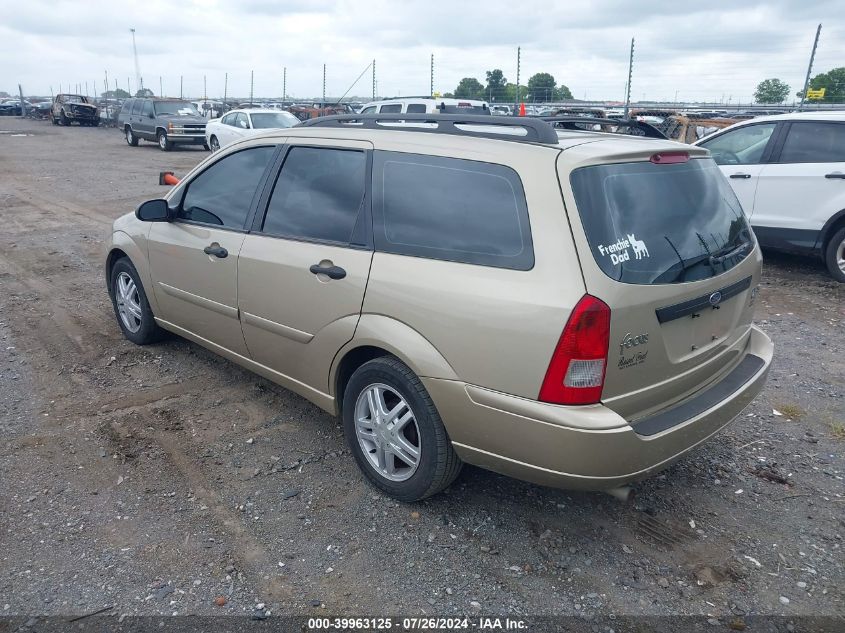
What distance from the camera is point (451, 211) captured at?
314cm

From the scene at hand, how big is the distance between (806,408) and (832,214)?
375 cm

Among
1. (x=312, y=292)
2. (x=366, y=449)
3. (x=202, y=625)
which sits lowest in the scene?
(x=202, y=625)

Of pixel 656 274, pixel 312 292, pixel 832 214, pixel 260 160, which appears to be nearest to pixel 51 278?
pixel 260 160

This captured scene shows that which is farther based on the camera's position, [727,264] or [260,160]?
[260,160]

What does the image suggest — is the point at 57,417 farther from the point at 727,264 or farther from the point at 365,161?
the point at 727,264

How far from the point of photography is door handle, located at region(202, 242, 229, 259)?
→ 13.8ft

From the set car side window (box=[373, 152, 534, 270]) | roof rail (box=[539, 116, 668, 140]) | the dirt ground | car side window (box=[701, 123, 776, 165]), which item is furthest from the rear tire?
car side window (box=[373, 152, 534, 270])

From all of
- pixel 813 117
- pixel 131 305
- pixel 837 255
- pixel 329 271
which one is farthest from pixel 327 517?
pixel 813 117

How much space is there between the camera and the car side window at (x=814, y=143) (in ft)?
24.3

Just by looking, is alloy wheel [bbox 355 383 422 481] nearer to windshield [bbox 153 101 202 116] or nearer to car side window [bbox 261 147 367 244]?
car side window [bbox 261 147 367 244]

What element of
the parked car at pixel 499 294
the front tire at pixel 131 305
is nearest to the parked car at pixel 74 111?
the front tire at pixel 131 305

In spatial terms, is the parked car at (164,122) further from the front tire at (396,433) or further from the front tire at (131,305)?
the front tire at (396,433)

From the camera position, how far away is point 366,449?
358cm

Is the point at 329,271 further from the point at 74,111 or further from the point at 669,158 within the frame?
the point at 74,111
